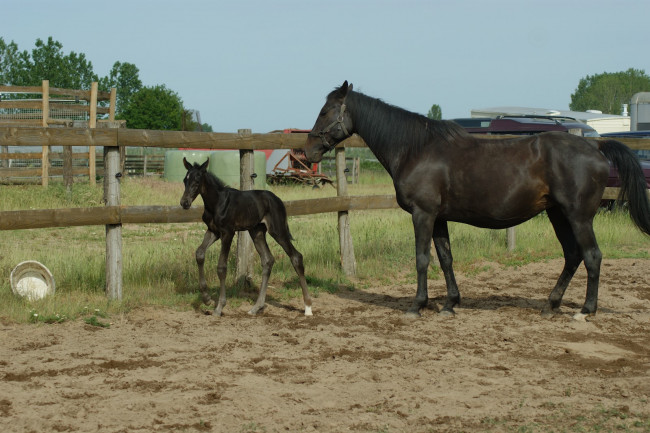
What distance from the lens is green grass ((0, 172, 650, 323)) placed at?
7645mm

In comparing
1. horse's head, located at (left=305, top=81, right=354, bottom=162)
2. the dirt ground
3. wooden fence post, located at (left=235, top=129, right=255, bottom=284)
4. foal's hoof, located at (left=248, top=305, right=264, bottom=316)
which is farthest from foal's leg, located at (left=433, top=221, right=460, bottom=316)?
wooden fence post, located at (left=235, top=129, right=255, bottom=284)

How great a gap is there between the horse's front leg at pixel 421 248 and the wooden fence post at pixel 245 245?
2.04m

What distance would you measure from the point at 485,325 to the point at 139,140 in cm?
397

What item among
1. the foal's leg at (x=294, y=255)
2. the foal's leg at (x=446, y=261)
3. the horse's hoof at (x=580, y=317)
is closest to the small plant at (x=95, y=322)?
the foal's leg at (x=294, y=255)

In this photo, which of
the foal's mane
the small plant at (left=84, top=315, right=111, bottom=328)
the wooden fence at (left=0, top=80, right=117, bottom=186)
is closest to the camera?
the small plant at (left=84, top=315, right=111, bottom=328)

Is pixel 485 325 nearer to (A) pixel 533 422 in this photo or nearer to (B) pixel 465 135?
(B) pixel 465 135

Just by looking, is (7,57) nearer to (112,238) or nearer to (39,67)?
(39,67)

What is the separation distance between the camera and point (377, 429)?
4078 millimetres

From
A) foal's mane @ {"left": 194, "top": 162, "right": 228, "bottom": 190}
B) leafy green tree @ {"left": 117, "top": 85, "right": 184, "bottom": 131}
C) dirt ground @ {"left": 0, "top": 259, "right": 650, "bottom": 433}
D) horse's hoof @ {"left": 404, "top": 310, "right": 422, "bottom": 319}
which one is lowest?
dirt ground @ {"left": 0, "top": 259, "right": 650, "bottom": 433}

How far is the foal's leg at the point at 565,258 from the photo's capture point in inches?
296

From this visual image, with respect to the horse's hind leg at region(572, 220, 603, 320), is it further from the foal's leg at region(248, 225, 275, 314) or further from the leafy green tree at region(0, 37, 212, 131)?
the leafy green tree at region(0, 37, 212, 131)

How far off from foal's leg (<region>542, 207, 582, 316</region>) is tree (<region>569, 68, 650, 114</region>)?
112 meters

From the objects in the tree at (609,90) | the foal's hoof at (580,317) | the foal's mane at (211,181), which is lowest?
the foal's hoof at (580,317)

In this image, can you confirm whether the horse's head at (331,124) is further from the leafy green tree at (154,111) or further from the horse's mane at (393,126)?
the leafy green tree at (154,111)
